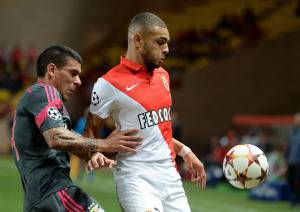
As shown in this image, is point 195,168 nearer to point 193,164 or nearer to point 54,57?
point 193,164

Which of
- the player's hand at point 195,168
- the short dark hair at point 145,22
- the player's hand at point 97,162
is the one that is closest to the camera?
the player's hand at point 97,162

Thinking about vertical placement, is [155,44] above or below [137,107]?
above

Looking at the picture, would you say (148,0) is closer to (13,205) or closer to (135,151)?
(13,205)

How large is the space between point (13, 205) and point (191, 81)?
16577 mm

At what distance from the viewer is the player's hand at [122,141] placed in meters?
5.58

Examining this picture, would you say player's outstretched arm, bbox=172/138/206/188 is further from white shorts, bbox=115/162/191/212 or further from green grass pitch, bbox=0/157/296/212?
green grass pitch, bbox=0/157/296/212

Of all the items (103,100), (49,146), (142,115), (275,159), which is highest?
(103,100)

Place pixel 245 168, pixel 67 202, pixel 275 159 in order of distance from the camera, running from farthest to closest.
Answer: pixel 275 159
pixel 245 168
pixel 67 202

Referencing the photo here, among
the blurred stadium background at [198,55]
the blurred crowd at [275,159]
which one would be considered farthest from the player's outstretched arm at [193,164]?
the blurred stadium background at [198,55]

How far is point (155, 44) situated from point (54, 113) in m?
1.28

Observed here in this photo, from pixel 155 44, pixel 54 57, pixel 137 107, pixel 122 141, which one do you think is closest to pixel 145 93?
pixel 137 107

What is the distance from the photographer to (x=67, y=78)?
5.63m

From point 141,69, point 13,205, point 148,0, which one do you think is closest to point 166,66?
point 148,0

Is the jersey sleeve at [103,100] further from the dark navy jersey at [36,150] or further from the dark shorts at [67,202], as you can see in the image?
the dark shorts at [67,202]
